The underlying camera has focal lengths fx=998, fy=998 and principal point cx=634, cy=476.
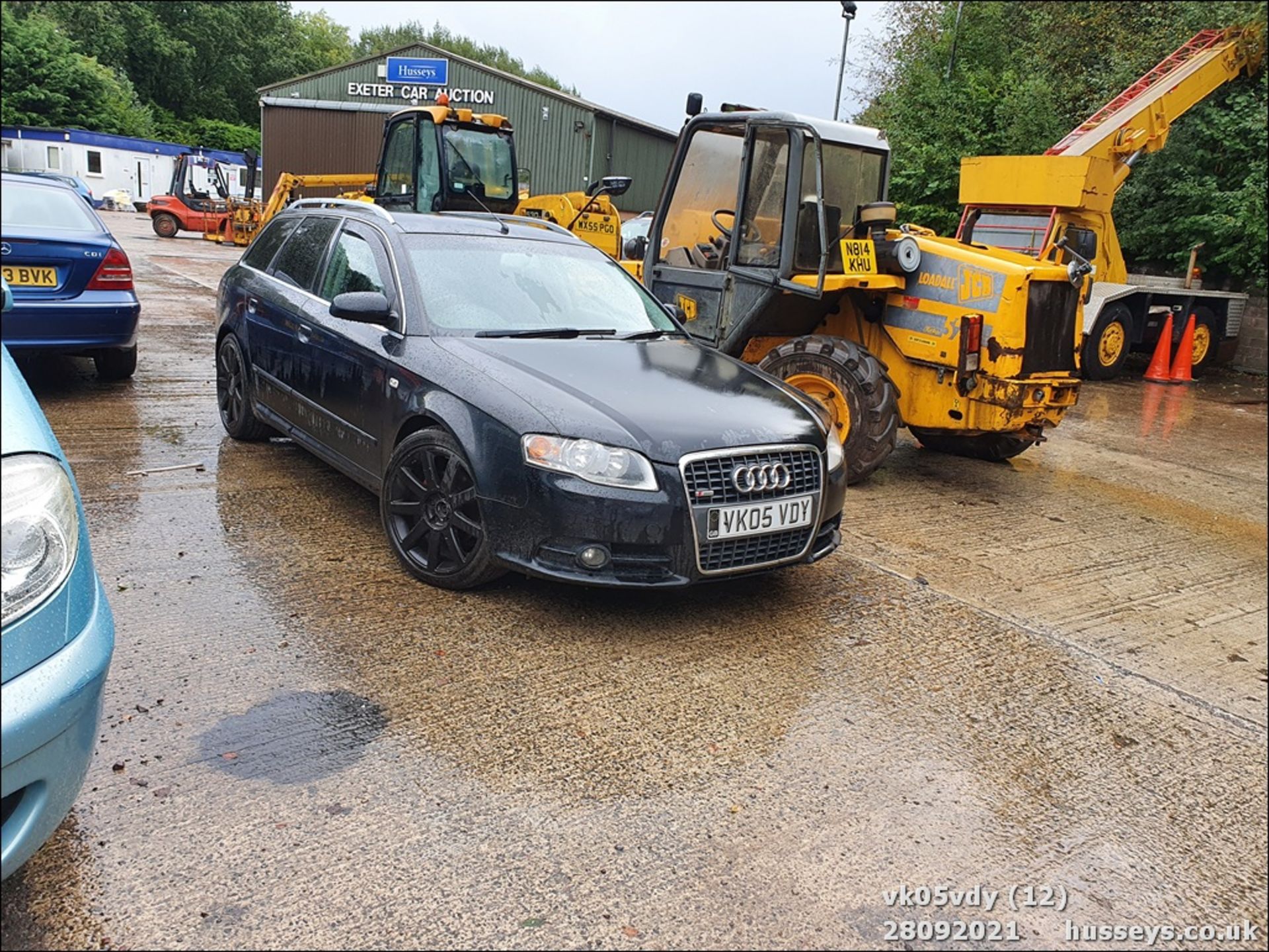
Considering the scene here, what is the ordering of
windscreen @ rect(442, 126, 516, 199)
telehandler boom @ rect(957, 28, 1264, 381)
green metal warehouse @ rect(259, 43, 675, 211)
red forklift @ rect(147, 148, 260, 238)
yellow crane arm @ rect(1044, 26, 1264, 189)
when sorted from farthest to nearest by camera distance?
green metal warehouse @ rect(259, 43, 675, 211)
red forklift @ rect(147, 148, 260, 238)
windscreen @ rect(442, 126, 516, 199)
telehandler boom @ rect(957, 28, 1264, 381)
yellow crane arm @ rect(1044, 26, 1264, 189)

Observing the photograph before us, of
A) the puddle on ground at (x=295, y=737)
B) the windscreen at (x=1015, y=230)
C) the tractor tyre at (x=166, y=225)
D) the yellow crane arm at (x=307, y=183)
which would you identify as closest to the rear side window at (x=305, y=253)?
the puddle on ground at (x=295, y=737)

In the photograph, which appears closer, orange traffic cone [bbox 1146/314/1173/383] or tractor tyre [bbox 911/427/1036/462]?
tractor tyre [bbox 911/427/1036/462]

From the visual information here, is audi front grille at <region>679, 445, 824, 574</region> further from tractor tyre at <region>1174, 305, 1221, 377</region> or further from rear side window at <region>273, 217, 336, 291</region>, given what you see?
tractor tyre at <region>1174, 305, 1221, 377</region>

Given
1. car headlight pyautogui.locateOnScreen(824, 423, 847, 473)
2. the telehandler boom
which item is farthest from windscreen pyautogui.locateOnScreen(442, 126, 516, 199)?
car headlight pyautogui.locateOnScreen(824, 423, 847, 473)

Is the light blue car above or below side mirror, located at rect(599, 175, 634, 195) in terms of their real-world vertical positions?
below

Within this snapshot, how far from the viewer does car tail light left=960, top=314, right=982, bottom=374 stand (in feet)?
20.1

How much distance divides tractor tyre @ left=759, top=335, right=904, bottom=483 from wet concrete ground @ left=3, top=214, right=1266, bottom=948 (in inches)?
45.1

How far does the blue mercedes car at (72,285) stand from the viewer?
609 centimetres

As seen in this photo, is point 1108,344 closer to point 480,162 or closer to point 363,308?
point 480,162

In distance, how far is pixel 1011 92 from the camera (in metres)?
16.5

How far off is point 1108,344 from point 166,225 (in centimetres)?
2543

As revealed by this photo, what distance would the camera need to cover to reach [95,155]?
2.45 meters

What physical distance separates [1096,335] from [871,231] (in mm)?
7023

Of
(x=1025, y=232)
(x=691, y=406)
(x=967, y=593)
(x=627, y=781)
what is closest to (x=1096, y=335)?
(x=1025, y=232)
